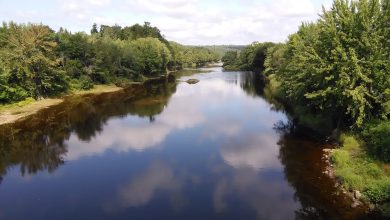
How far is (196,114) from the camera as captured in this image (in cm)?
5619

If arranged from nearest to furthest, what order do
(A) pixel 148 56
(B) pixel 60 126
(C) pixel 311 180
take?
(C) pixel 311 180
(B) pixel 60 126
(A) pixel 148 56

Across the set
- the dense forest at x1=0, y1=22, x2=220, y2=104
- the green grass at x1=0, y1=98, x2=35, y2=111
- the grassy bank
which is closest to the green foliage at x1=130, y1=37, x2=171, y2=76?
the dense forest at x1=0, y1=22, x2=220, y2=104

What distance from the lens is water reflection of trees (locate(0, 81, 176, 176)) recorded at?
3534 cm

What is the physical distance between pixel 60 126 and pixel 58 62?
2585 cm

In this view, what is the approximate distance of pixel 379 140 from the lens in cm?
2875

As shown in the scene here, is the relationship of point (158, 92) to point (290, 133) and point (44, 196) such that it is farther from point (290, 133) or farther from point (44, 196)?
point (44, 196)

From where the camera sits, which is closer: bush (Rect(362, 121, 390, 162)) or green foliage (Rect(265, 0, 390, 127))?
bush (Rect(362, 121, 390, 162))

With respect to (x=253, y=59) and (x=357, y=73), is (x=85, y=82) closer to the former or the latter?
(x=357, y=73)

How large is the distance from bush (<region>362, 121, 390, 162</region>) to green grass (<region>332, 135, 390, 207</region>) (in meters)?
0.61

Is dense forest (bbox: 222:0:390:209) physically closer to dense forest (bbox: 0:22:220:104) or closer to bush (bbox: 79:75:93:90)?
dense forest (bbox: 0:22:220:104)

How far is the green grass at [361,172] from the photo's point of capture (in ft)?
77.2

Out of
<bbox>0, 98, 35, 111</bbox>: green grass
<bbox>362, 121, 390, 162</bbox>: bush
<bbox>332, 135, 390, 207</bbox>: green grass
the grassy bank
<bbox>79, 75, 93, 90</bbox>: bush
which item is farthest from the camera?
<bbox>79, 75, 93, 90</bbox>: bush

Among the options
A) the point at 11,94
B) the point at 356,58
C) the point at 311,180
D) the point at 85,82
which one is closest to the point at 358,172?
the point at 311,180

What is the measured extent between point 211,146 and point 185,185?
35.1 feet
